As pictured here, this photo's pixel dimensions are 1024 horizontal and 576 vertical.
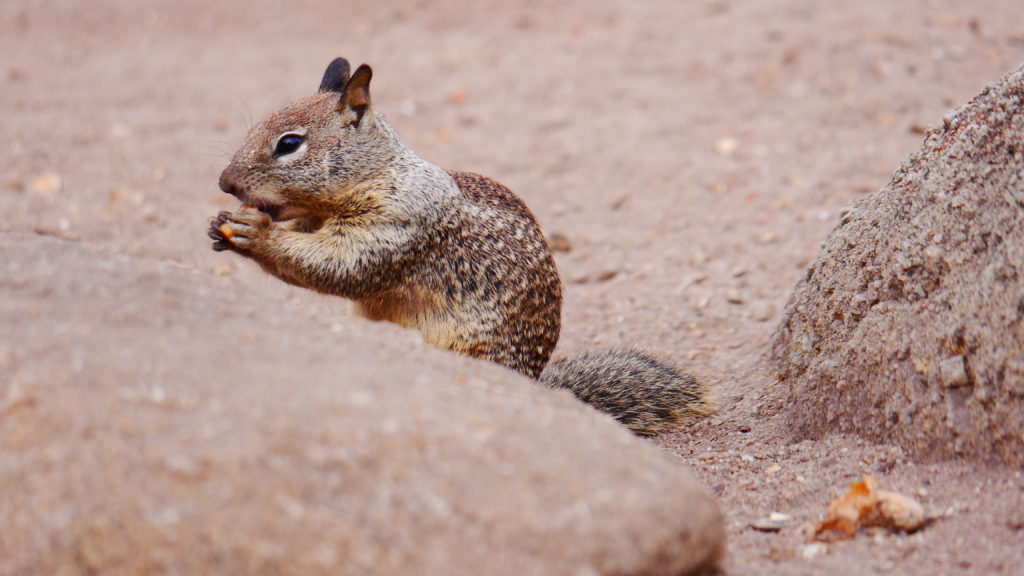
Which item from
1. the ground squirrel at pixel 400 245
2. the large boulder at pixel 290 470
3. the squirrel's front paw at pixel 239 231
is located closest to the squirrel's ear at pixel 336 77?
the ground squirrel at pixel 400 245

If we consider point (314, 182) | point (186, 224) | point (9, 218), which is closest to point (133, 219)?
point (186, 224)

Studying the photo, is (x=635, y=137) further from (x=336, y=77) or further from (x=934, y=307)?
(x=934, y=307)

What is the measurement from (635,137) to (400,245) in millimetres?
3532

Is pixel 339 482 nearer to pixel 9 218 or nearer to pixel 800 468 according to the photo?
pixel 800 468

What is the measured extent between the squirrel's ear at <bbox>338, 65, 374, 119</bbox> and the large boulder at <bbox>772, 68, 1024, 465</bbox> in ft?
5.95

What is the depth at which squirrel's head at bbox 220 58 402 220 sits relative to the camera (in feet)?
11.7

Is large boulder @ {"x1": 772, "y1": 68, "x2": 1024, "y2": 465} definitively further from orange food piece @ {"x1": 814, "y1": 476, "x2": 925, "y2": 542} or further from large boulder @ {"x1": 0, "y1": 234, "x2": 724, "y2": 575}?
large boulder @ {"x1": 0, "y1": 234, "x2": 724, "y2": 575}

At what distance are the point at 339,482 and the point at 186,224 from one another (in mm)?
4096

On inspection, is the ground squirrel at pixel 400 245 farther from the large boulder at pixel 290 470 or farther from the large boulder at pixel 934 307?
the large boulder at pixel 290 470

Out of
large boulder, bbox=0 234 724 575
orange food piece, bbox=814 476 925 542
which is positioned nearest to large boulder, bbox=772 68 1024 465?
orange food piece, bbox=814 476 925 542

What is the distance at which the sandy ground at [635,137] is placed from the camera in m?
3.00

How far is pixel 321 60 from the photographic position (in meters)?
8.32

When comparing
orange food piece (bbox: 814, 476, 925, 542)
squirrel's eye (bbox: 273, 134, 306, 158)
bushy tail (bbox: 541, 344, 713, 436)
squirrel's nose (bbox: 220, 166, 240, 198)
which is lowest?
bushy tail (bbox: 541, 344, 713, 436)

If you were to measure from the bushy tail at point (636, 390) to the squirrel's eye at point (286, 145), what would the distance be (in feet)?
4.20
